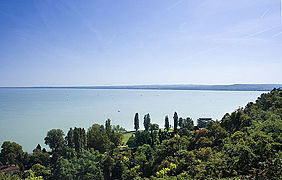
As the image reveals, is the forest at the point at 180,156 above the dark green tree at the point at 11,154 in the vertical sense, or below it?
above

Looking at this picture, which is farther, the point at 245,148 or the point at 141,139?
the point at 141,139

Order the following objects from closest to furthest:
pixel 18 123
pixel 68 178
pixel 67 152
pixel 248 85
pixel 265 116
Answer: pixel 68 178
pixel 265 116
pixel 67 152
pixel 18 123
pixel 248 85

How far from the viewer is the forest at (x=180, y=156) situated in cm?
693

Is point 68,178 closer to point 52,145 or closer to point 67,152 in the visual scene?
point 67,152

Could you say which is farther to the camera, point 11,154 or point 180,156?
point 11,154

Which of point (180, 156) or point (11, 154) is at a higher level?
point (180, 156)

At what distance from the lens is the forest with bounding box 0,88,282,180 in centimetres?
693

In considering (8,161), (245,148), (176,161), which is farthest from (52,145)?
(245,148)

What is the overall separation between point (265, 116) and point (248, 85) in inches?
7665

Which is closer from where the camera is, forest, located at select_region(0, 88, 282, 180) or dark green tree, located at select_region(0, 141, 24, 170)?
forest, located at select_region(0, 88, 282, 180)

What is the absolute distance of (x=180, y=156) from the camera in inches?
476

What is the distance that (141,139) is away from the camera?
2298cm

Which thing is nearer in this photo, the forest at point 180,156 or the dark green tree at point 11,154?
the forest at point 180,156

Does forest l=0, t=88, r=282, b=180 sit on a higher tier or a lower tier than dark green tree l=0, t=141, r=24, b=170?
higher
